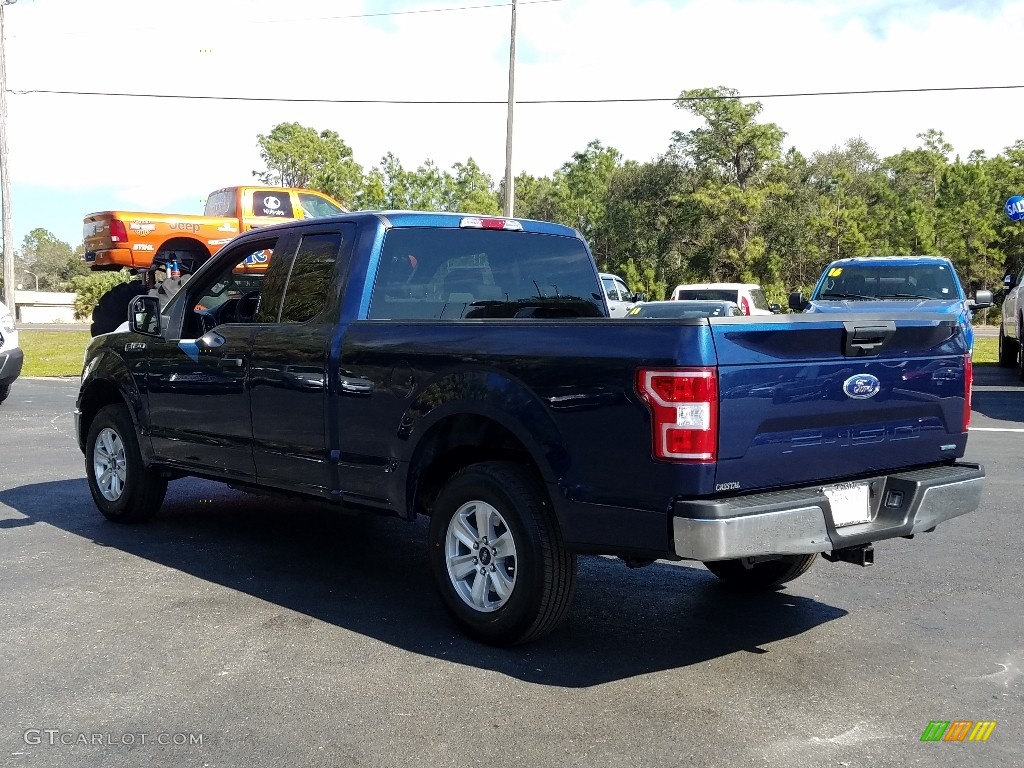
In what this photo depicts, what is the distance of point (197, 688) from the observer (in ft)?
14.2

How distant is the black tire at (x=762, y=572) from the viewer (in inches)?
223

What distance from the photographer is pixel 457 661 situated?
15.4 ft

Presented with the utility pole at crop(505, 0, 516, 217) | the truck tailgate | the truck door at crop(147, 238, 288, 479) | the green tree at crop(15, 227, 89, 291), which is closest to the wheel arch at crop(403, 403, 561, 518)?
the truck tailgate

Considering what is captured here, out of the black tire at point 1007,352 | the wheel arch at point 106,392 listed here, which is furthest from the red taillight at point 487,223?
the black tire at point 1007,352

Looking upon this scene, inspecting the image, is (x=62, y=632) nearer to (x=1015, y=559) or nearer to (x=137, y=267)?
(x=1015, y=559)

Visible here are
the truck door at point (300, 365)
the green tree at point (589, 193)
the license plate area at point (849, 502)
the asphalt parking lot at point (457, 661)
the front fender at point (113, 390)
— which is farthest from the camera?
the green tree at point (589, 193)

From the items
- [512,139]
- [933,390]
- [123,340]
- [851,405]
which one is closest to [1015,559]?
[933,390]

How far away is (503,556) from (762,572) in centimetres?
175

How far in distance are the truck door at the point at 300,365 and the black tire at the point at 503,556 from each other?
96 cm

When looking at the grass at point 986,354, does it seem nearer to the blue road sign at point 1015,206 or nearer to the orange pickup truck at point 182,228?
the blue road sign at point 1015,206

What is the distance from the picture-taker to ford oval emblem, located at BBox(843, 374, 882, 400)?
176 inches

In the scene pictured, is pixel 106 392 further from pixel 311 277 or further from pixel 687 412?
pixel 687 412

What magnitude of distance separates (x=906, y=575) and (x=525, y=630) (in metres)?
2.65

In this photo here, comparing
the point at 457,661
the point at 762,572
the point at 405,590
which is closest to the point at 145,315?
the point at 405,590
